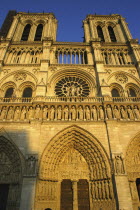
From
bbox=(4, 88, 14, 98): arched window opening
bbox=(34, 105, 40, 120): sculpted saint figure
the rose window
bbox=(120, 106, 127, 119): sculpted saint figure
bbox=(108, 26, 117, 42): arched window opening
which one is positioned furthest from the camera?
bbox=(108, 26, 117, 42): arched window opening

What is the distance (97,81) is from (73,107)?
3818 millimetres

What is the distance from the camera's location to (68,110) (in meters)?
11.3

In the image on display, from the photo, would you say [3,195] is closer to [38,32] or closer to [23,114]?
[23,114]

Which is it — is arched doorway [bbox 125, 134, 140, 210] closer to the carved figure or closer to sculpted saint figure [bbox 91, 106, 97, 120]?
the carved figure

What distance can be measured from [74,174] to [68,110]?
→ 4.10 meters

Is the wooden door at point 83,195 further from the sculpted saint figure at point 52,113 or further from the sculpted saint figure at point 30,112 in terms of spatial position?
the sculpted saint figure at point 30,112

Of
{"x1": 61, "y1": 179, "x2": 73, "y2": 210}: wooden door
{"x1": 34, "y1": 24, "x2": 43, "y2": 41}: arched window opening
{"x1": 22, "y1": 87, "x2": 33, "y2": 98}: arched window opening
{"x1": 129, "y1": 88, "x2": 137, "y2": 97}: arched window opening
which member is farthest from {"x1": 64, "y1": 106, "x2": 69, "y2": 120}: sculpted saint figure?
{"x1": 34, "y1": 24, "x2": 43, "y2": 41}: arched window opening

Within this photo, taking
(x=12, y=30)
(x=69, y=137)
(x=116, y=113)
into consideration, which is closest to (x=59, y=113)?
(x=69, y=137)

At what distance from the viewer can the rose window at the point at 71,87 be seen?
13.7 meters

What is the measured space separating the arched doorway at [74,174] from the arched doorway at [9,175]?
1.23 metres

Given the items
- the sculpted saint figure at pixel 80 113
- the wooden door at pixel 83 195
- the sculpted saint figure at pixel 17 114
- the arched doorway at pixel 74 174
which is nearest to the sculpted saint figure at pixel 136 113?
the arched doorway at pixel 74 174

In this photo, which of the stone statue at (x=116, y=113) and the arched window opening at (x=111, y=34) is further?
the arched window opening at (x=111, y=34)

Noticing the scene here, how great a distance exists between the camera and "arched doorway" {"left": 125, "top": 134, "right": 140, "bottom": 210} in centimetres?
891

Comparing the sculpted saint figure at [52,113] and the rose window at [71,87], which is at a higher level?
the rose window at [71,87]
